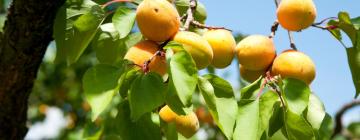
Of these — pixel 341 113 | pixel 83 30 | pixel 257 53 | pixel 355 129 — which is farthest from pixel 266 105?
pixel 355 129

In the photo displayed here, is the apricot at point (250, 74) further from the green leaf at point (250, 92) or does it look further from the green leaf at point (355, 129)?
the green leaf at point (355, 129)

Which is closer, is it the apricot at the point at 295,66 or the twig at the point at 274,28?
the apricot at the point at 295,66

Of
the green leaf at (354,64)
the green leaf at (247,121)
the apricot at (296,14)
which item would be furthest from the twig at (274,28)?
the green leaf at (247,121)

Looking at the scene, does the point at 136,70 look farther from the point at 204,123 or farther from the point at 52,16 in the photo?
the point at 204,123

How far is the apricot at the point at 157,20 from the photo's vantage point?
0.98 metres

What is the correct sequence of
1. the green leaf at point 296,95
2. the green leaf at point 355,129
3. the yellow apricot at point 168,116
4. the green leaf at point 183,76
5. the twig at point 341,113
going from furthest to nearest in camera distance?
the green leaf at point 355,129 < the twig at point 341,113 < the yellow apricot at point 168,116 < the green leaf at point 296,95 < the green leaf at point 183,76

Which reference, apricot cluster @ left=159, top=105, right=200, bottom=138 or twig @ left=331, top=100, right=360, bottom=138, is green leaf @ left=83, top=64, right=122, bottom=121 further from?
twig @ left=331, top=100, right=360, bottom=138

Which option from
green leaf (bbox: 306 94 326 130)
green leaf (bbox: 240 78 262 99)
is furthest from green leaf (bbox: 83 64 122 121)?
green leaf (bbox: 306 94 326 130)

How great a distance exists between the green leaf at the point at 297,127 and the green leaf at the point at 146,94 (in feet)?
0.73

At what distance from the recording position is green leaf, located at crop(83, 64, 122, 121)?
2.88 feet

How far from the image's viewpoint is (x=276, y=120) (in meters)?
0.98

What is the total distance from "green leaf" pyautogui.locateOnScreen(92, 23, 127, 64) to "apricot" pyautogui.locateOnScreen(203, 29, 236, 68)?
0.19 metres

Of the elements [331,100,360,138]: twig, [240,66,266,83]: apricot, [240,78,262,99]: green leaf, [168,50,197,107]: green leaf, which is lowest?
[331,100,360,138]: twig

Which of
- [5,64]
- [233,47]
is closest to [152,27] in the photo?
[233,47]
